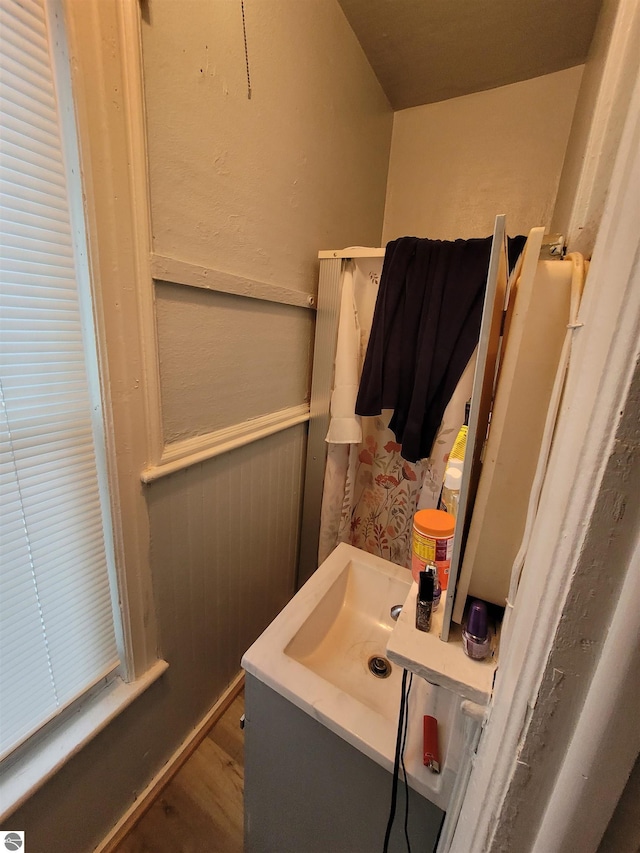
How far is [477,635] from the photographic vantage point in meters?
0.42

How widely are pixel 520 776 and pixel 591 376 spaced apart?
30cm

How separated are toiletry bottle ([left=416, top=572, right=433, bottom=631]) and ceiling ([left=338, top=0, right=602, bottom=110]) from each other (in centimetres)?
161

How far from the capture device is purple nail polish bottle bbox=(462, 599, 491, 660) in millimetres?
418

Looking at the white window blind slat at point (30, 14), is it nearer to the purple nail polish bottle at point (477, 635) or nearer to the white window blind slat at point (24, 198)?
the white window blind slat at point (24, 198)

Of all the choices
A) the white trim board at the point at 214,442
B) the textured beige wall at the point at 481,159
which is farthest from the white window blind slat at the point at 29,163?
the textured beige wall at the point at 481,159

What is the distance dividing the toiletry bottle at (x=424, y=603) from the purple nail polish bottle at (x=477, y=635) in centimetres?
5

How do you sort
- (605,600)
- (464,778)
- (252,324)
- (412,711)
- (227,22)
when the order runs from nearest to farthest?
(605,600) → (464,778) → (412,711) → (227,22) → (252,324)

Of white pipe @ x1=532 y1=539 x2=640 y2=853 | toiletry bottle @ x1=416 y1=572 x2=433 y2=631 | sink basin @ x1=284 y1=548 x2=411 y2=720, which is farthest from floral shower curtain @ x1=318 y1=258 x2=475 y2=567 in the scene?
white pipe @ x1=532 y1=539 x2=640 y2=853

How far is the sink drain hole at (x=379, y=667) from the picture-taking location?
829 millimetres

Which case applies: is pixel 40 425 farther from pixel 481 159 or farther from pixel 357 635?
pixel 481 159

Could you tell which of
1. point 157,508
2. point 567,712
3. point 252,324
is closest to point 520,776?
point 567,712

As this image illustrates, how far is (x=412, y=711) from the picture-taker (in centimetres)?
63

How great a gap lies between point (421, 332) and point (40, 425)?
102cm

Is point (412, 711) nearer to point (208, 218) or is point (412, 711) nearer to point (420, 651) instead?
point (420, 651)
